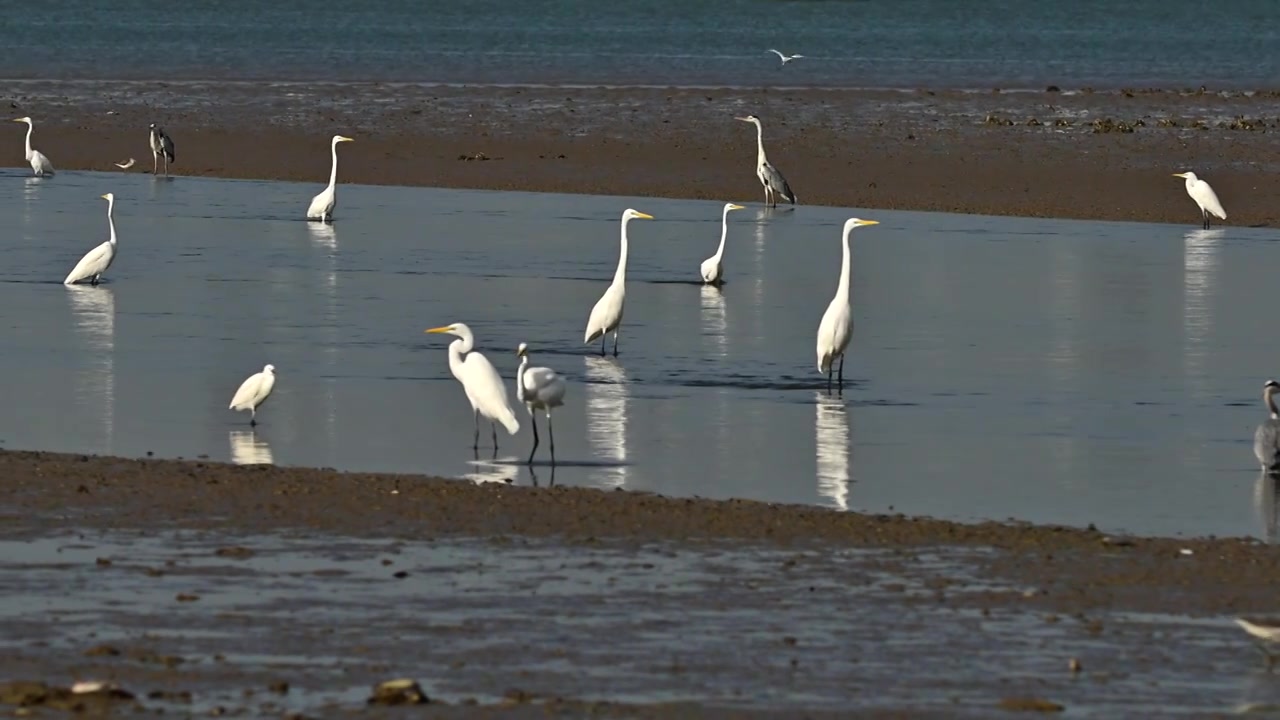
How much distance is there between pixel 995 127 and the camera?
35.5 m

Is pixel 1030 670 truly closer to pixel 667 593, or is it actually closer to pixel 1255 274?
pixel 667 593

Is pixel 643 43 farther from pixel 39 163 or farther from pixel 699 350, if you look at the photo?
pixel 699 350

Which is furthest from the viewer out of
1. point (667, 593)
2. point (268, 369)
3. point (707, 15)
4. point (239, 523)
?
point (707, 15)

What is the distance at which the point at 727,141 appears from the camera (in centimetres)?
3438

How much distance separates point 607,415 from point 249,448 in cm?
245

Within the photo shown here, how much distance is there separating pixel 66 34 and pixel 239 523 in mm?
59388

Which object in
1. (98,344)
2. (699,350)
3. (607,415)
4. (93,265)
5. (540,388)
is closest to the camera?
(540,388)

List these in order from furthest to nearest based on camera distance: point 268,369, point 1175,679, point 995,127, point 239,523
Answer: point 995,127
point 268,369
point 239,523
point 1175,679

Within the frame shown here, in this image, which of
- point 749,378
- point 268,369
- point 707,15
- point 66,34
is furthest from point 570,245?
point 707,15

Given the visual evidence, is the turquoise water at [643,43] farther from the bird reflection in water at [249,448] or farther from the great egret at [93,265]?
the bird reflection in water at [249,448]

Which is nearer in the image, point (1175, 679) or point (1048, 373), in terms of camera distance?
point (1175, 679)

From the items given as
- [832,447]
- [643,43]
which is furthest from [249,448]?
[643,43]

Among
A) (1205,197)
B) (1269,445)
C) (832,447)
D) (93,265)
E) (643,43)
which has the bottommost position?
(832,447)

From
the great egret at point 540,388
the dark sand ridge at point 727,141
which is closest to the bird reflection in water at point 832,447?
the great egret at point 540,388
